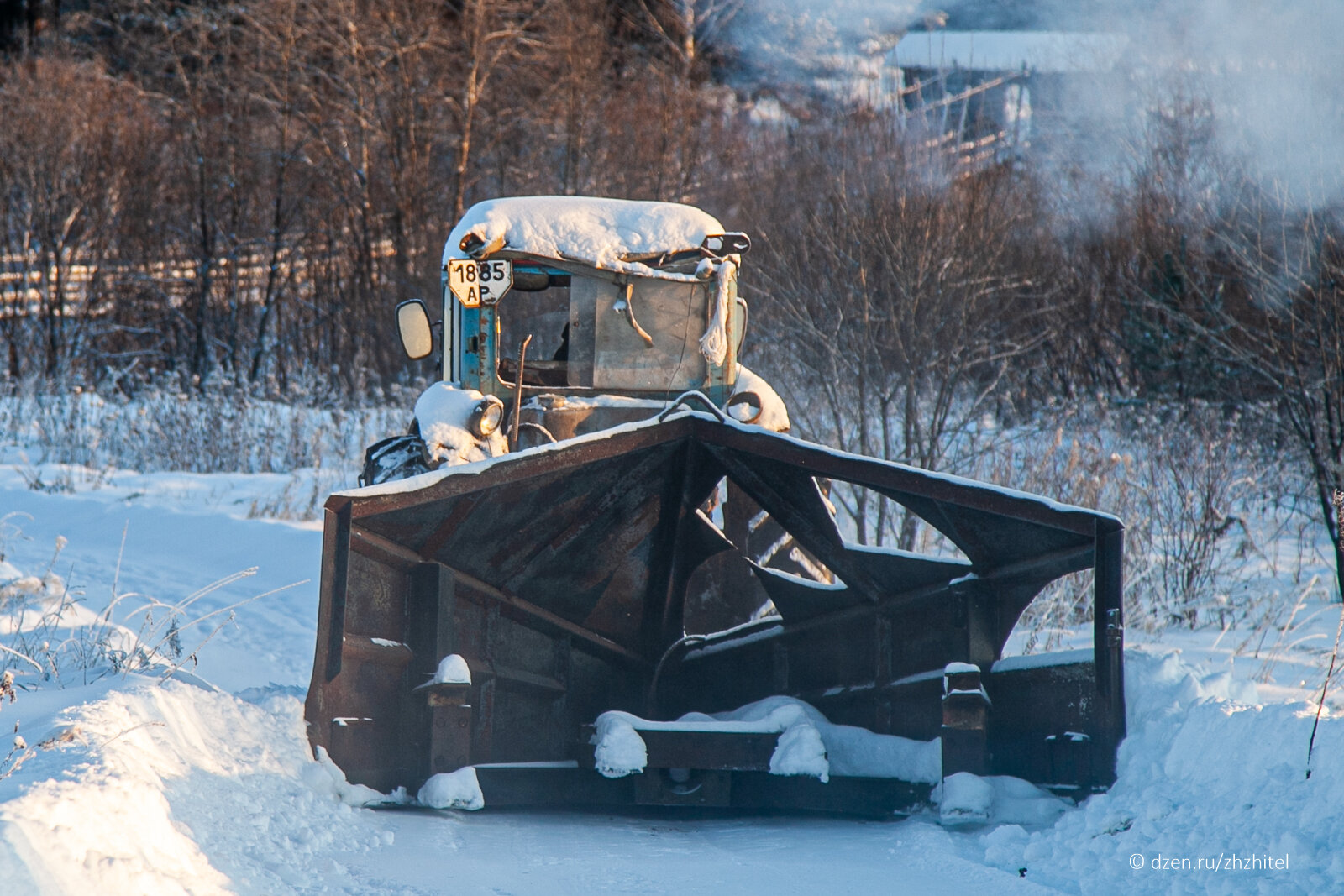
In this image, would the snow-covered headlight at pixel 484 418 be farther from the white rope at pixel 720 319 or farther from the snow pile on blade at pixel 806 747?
the snow pile on blade at pixel 806 747

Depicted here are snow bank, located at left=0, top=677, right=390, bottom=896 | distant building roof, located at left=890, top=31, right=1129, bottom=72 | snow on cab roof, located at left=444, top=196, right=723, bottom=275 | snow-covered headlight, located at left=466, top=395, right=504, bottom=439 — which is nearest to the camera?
snow bank, located at left=0, top=677, right=390, bottom=896

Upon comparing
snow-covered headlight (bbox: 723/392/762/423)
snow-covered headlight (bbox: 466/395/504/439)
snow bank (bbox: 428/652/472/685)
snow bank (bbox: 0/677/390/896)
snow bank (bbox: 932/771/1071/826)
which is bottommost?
snow bank (bbox: 932/771/1071/826)

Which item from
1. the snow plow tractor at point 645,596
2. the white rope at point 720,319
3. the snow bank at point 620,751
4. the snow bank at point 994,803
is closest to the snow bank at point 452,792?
the snow plow tractor at point 645,596

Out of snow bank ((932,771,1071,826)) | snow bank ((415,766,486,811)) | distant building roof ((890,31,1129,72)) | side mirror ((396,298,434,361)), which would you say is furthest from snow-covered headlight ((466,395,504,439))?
distant building roof ((890,31,1129,72))

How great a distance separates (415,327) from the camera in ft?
17.4

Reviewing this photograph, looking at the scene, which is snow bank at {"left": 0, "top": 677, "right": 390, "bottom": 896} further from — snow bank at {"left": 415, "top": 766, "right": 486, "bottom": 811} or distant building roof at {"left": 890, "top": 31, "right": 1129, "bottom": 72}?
distant building roof at {"left": 890, "top": 31, "right": 1129, "bottom": 72}

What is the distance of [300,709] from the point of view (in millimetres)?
3861

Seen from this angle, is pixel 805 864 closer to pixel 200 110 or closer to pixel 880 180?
pixel 880 180

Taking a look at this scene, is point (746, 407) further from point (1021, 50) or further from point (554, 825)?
point (1021, 50)

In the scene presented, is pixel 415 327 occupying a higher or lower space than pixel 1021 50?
lower

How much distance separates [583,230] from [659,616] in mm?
1723

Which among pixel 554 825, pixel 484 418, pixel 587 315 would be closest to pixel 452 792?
pixel 554 825

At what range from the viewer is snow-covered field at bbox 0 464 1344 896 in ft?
8.74

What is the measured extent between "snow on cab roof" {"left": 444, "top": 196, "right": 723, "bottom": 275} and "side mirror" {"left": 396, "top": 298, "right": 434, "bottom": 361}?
0.29 meters
